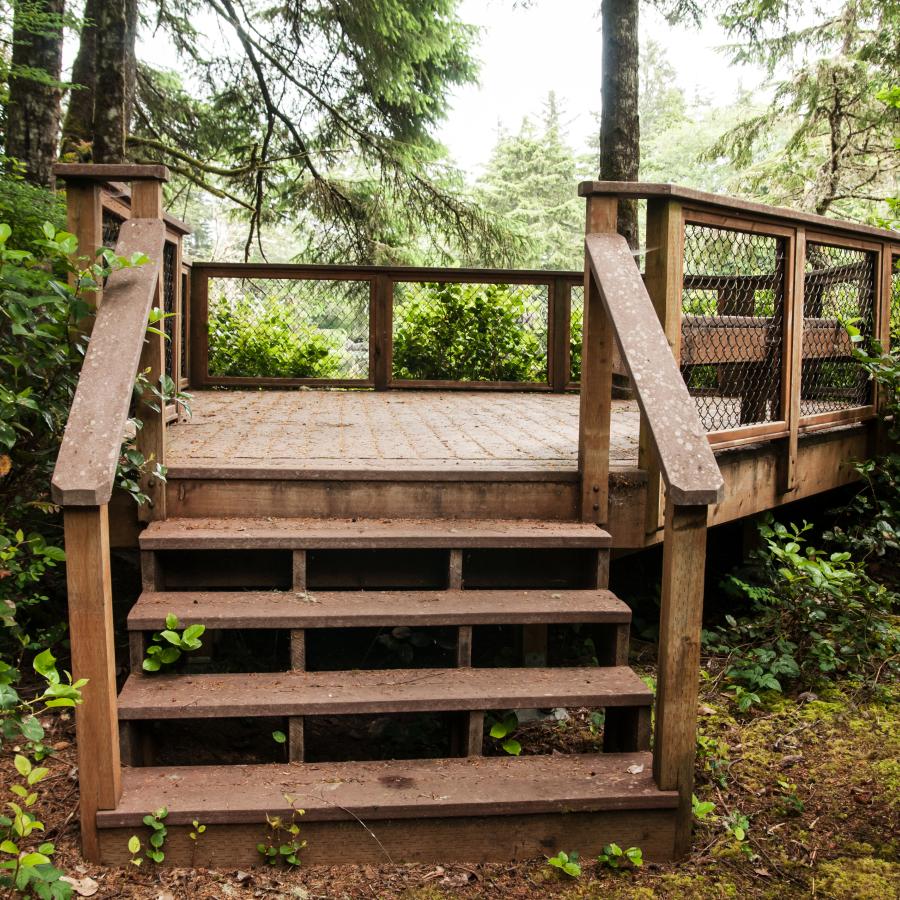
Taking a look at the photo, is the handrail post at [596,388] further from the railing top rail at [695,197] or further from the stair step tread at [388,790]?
the stair step tread at [388,790]

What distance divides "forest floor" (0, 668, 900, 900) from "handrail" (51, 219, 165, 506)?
1.02m

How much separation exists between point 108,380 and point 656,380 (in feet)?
5.39

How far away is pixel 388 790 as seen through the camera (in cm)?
→ 247

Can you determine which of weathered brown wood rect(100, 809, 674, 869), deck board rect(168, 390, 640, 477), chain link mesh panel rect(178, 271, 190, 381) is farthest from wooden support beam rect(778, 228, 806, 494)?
chain link mesh panel rect(178, 271, 190, 381)

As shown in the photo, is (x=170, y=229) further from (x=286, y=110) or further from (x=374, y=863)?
(x=286, y=110)

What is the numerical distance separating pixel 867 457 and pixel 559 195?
88.5 feet

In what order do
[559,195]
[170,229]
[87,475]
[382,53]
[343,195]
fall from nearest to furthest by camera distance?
[87,475]
[170,229]
[382,53]
[343,195]
[559,195]

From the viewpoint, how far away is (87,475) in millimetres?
2289

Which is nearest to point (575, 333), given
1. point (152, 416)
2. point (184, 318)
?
point (184, 318)

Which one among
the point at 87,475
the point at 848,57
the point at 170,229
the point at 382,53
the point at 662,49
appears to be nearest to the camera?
the point at 87,475

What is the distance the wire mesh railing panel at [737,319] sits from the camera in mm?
3641

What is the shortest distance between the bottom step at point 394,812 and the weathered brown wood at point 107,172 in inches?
73.3

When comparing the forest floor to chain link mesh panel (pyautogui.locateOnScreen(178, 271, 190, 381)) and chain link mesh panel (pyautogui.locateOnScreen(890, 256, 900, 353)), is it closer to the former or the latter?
chain link mesh panel (pyautogui.locateOnScreen(890, 256, 900, 353))

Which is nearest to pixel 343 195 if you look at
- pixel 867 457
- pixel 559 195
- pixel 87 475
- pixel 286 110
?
pixel 286 110
